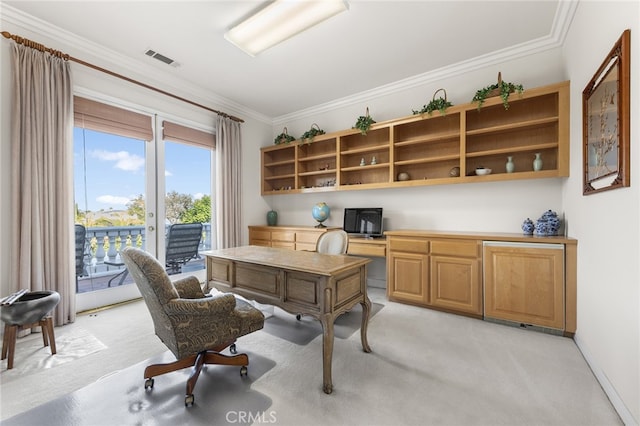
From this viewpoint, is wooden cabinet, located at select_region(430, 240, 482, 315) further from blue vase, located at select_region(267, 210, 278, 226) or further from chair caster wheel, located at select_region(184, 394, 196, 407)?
blue vase, located at select_region(267, 210, 278, 226)

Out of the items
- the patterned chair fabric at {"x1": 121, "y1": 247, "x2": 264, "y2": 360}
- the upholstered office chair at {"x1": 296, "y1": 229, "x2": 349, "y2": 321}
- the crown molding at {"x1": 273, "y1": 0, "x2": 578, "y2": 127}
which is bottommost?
the patterned chair fabric at {"x1": 121, "y1": 247, "x2": 264, "y2": 360}

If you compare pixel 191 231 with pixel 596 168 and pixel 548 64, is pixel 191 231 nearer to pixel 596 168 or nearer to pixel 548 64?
pixel 596 168

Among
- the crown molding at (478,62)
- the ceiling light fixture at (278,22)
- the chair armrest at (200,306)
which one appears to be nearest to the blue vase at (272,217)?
the crown molding at (478,62)

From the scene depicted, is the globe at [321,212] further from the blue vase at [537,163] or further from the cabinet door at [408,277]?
the blue vase at [537,163]

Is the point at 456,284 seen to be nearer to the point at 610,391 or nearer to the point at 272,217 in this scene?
the point at 610,391

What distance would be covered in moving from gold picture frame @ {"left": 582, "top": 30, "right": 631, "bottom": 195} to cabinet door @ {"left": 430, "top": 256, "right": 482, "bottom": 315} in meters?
1.23

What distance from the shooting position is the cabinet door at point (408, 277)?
3.14 metres

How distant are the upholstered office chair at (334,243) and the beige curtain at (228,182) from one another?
2.08 m

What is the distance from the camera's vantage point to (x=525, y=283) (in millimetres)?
2574

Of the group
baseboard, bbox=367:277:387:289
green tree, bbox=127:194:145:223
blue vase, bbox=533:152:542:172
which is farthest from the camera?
baseboard, bbox=367:277:387:289

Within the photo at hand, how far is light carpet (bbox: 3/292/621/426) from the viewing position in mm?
1479

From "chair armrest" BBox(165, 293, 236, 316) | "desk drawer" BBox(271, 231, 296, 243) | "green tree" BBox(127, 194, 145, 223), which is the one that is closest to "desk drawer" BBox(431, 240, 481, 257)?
"desk drawer" BBox(271, 231, 296, 243)

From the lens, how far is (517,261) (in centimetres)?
261

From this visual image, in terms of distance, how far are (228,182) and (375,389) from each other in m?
3.66
